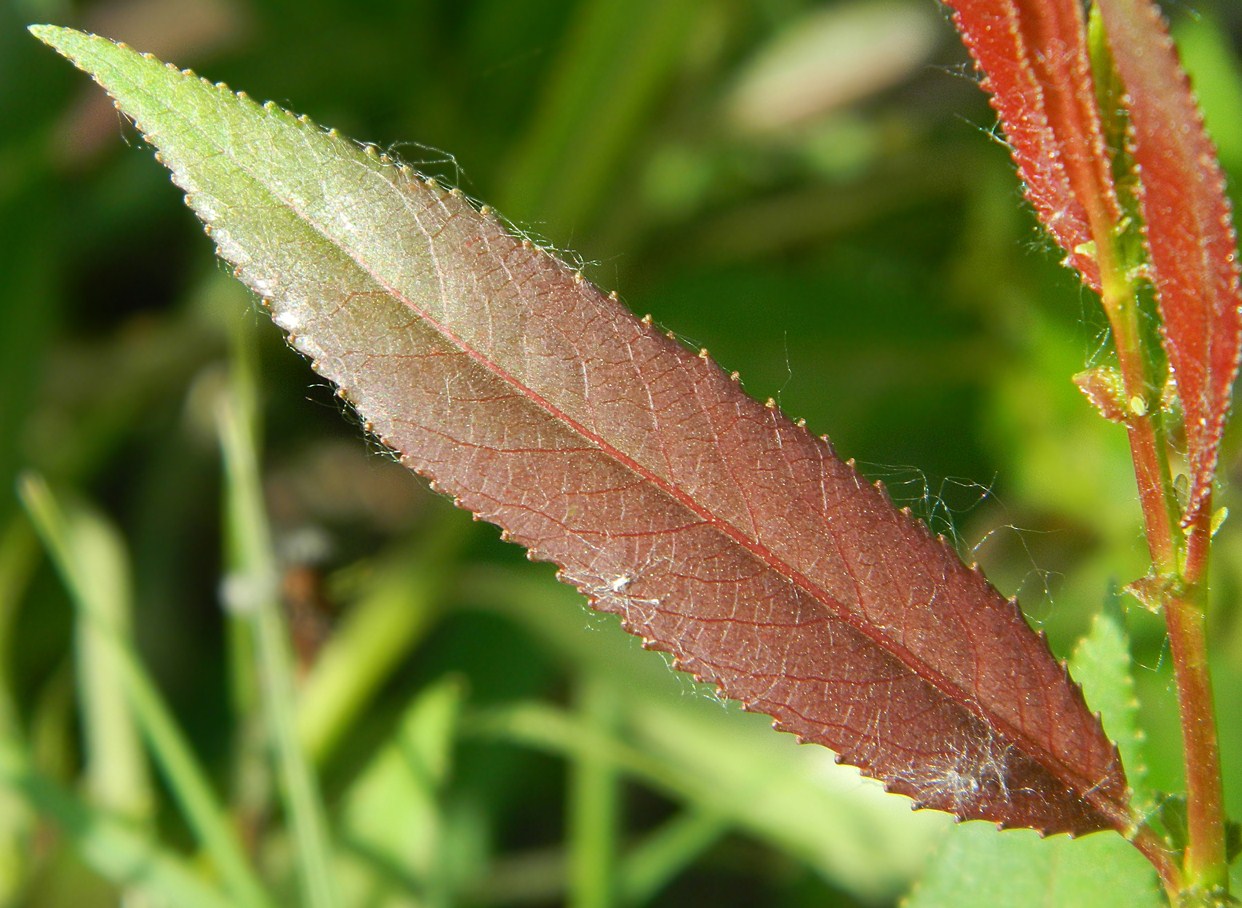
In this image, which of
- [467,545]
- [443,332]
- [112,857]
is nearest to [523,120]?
[467,545]

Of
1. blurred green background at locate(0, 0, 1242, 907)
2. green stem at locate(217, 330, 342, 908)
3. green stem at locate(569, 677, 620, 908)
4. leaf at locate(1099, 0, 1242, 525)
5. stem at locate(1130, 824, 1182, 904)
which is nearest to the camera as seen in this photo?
leaf at locate(1099, 0, 1242, 525)

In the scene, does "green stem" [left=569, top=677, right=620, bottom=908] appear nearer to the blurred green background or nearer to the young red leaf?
the blurred green background

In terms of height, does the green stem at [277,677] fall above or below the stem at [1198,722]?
below

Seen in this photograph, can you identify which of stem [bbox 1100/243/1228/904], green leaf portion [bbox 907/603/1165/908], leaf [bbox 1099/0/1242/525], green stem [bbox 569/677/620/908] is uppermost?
leaf [bbox 1099/0/1242/525]

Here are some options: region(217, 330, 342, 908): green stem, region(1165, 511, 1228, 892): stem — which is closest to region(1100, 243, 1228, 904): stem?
region(1165, 511, 1228, 892): stem

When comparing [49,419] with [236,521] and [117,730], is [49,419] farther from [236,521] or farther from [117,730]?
[236,521]

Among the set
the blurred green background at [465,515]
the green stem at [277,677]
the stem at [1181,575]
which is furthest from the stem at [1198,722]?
the green stem at [277,677]

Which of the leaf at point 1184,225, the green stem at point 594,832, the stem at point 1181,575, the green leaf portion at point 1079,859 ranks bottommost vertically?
the green stem at point 594,832

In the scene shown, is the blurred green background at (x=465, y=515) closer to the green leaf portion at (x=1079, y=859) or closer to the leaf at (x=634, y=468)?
the green leaf portion at (x=1079, y=859)
